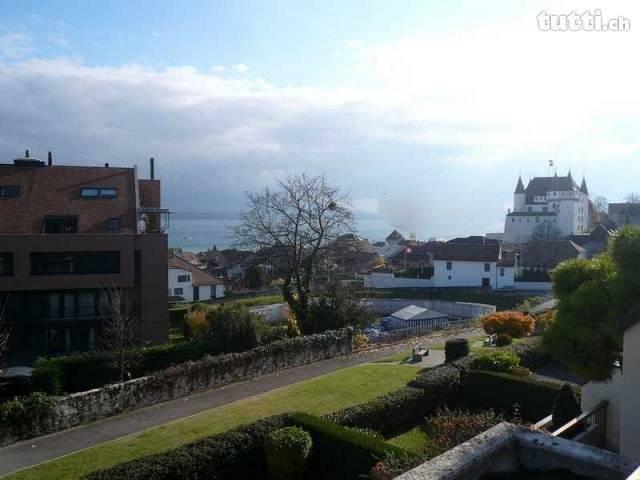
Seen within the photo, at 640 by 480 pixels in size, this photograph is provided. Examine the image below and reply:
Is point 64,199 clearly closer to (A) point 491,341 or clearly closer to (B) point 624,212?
(A) point 491,341

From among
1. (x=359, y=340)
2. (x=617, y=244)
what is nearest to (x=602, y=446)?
(x=617, y=244)

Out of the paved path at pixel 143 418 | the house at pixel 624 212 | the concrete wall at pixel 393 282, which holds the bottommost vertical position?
the paved path at pixel 143 418

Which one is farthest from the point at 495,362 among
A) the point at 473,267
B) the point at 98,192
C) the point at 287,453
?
the point at 473,267

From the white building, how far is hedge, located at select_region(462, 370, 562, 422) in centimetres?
10731

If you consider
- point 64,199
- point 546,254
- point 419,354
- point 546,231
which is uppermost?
point 546,231

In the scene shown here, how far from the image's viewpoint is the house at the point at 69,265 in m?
34.1

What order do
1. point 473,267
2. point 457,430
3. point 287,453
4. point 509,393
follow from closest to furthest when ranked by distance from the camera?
point 457,430, point 287,453, point 509,393, point 473,267

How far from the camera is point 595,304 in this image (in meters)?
12.2

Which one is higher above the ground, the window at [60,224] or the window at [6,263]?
the window at [60,224]

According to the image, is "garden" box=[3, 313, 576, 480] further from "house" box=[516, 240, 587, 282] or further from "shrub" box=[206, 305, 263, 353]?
"house" box=[516, 240, 587, 282]

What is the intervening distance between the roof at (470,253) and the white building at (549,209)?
59.4 metres

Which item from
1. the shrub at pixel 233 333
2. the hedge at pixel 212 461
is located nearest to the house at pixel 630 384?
the hedge at pixel 212 461

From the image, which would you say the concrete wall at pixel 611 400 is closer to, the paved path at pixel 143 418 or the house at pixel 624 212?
the paved path at pixel 143 418

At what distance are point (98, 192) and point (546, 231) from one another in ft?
325
